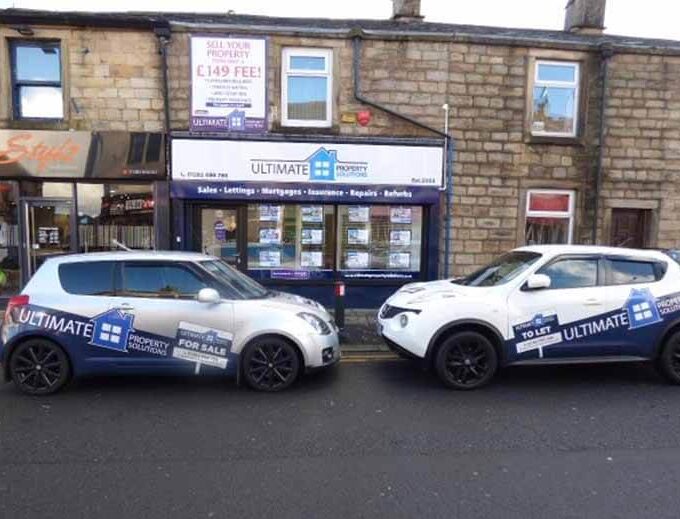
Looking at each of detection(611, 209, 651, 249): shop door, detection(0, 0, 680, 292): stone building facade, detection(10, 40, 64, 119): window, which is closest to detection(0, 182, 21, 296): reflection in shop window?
detection(0, 0, 680, 292): stone building facade

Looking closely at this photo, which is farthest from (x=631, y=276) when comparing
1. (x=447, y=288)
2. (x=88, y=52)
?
(x=88, y=52)

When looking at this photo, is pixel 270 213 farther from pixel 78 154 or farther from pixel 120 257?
pixel 120 257

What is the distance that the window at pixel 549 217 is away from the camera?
10609mm

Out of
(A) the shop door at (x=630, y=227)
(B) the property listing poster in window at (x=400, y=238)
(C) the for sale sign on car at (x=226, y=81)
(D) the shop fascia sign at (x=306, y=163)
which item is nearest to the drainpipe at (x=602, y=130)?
(A) the shop door at (x=630, y=227)

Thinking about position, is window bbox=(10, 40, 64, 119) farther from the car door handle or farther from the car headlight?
the car door handle

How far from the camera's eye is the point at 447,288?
6016 millimetres

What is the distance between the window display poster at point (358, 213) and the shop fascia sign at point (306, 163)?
58 cm

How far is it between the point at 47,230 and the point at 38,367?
590cm

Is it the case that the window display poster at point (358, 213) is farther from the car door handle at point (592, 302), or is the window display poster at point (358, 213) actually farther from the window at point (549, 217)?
the car door handle at point (592, 302)

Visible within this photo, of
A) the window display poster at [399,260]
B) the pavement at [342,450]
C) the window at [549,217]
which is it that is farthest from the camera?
the window at [549,217]

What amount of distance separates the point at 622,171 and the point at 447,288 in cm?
705

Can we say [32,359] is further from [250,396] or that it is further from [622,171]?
[622,171]

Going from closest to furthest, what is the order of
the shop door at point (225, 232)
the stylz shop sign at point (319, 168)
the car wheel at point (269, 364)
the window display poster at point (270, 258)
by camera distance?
the car wheel at point (269, 364) → the stylz shop sign at point (319, 168) → the shop door at point (225, 232) → the window display poster at point (270, 258)

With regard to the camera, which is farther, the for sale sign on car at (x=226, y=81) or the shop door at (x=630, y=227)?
the shop door at (x=630, y=227)
